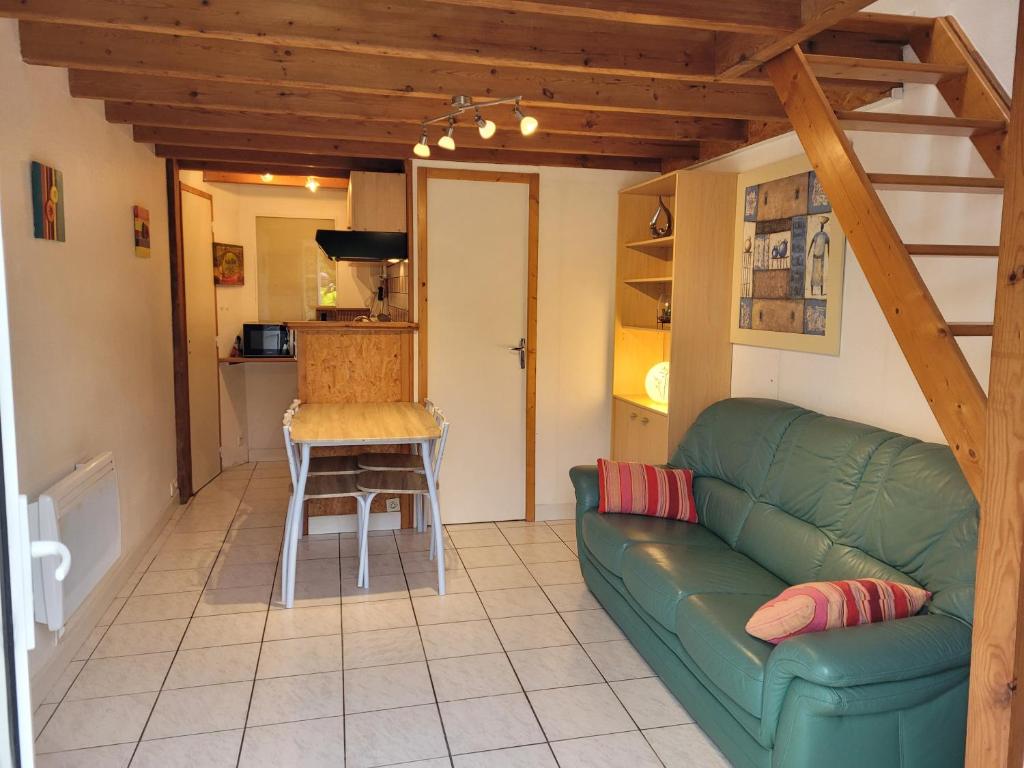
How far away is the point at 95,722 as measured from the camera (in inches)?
98.2

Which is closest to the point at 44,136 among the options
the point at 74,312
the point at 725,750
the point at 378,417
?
the point at 74,312

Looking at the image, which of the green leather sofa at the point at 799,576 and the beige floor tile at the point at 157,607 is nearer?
the green leather sofa at the point at 799,576

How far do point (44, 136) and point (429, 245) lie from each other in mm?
2148

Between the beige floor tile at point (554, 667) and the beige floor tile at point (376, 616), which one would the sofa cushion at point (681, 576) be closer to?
the beige floor tile at point (554, 667)

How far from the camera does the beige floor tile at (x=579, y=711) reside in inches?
98.5

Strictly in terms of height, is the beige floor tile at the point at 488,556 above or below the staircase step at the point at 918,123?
below

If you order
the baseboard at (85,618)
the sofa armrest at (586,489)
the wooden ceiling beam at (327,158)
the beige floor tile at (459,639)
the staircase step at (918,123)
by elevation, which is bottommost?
the beige floor tile at (459,639)

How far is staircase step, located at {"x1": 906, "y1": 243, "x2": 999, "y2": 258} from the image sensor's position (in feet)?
6.47

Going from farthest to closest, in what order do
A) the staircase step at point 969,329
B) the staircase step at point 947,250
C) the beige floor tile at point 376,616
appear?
the beige floor tile at point 376,616 → the staircase step at point 947,250 → the staircase step at point 969,329

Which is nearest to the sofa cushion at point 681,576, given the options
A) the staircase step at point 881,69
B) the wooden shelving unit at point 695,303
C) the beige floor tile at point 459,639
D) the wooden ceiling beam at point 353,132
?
the beige floor tile at point 459,639

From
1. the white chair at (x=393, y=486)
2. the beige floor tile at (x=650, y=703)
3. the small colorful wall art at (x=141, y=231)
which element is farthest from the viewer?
the small colorful wall art at (x=141, y=231)

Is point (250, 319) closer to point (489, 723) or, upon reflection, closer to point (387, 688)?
point (387, 688)

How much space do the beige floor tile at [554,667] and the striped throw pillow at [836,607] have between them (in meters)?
0.92

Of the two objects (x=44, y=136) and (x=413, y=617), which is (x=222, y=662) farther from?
(x=44, y=136)
